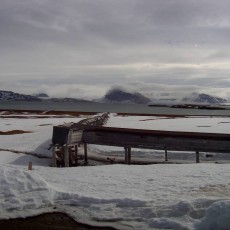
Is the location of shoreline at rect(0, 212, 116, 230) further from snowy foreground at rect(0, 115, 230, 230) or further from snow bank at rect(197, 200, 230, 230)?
snow bank at rect(197, 200, 230, 230)

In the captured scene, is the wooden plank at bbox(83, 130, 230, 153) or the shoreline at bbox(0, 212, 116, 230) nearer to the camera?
the shoreline at bbox(0, 212, 116, 230)

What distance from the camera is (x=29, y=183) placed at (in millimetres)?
14359

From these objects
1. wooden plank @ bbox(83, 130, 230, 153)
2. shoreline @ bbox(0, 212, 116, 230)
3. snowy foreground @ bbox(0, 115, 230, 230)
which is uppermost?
wooden plank @ bbox(83, 130, 230, 153)

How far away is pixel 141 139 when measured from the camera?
27.8 m

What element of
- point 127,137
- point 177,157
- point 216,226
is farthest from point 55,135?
point 216,226

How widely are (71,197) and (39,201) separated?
1167 millimetres

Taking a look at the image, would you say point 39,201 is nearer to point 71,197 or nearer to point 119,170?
point 71,197

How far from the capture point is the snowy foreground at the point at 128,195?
11.0 metres

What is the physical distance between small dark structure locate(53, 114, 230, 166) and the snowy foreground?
6334mm

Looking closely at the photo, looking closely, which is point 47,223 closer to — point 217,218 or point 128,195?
point 128,195

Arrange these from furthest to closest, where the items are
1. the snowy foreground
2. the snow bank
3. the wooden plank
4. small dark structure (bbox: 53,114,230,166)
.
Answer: small dark structure (bbox: 53,114,230,166) < the wooden plank < the snowy foreground < the snow bank

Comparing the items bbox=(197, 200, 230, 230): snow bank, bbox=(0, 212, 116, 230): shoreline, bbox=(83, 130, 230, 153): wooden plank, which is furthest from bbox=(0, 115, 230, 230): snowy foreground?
bbox=(83, 130, 230, 153): wooden plank

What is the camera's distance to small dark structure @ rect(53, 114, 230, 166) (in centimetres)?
2545

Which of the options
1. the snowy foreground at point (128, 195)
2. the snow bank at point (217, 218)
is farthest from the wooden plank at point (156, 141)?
the snow bank at point (217, 218)
